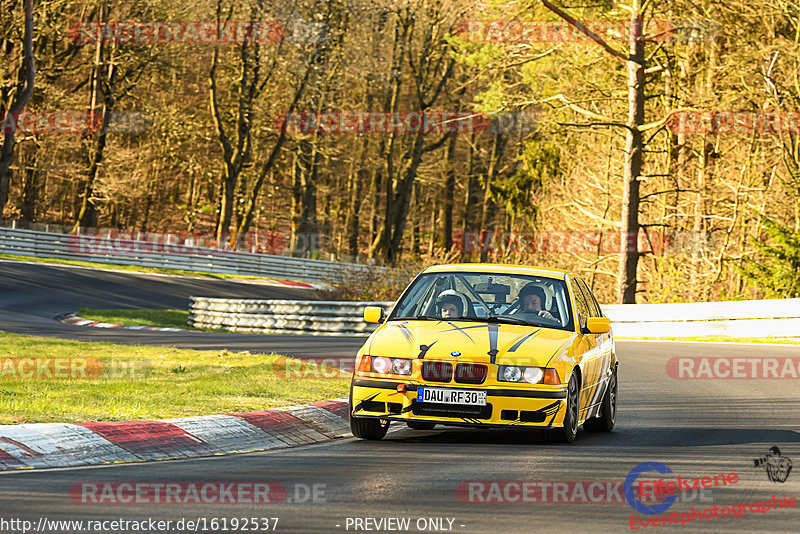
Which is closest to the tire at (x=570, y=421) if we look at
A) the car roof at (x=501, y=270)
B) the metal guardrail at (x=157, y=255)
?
the car roof at (x=501, y=270)

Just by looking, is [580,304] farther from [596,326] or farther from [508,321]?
[508,321]

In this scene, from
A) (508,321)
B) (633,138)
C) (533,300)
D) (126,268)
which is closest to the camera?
(508,321)

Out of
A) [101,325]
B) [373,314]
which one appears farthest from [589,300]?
[101,325]

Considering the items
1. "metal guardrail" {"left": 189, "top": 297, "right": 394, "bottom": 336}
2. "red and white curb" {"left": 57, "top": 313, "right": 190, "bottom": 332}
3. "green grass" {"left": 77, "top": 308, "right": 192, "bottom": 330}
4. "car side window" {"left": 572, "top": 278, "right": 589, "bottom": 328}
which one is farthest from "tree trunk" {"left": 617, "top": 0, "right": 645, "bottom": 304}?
"car side window" {"left": 572, "top": 278, "right": 589, "bottom": 328}

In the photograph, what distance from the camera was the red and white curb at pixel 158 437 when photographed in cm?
844

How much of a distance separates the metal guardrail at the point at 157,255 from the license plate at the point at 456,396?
3475 cm

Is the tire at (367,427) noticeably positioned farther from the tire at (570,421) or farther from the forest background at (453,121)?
the forest background at (453,121)

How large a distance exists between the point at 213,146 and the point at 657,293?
31.0m

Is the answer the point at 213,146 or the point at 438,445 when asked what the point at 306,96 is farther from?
the point at 438,445

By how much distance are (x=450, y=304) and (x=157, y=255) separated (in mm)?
39853

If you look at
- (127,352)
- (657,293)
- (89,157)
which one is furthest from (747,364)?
(89,157)

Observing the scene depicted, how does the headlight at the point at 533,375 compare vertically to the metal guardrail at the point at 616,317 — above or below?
above

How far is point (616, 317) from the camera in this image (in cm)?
3014

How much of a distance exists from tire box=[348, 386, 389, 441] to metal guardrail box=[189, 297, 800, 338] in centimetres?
1683
